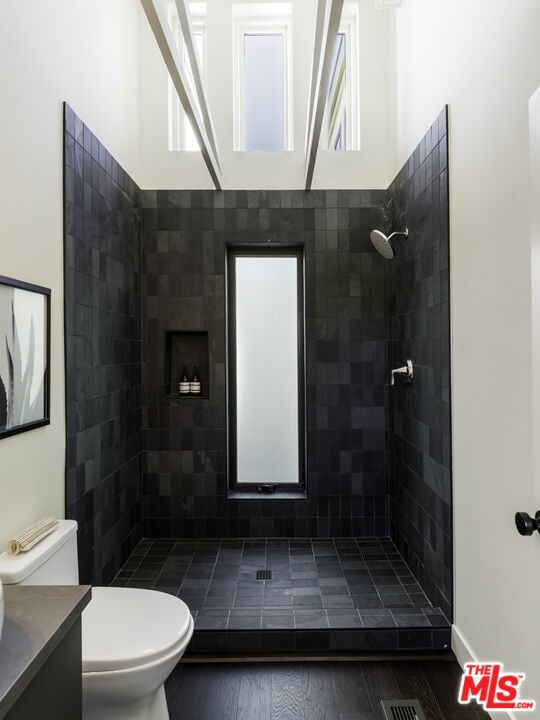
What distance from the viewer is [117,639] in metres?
1.37

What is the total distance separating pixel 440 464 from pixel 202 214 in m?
1.97

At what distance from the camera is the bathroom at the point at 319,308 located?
150cm

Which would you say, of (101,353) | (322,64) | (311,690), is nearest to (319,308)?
(101,353)

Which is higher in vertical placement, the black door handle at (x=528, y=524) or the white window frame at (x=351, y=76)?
the white window frame at (x=351, y=76)

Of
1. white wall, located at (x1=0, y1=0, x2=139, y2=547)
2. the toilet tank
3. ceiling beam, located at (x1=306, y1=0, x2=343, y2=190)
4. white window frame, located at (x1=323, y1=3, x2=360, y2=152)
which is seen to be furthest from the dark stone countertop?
white window frame, located at (x1=323, y1=3, x2=360, y2=152)

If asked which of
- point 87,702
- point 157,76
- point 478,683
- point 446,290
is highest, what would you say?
point 157,76

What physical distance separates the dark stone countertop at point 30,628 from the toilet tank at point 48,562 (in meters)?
0.33

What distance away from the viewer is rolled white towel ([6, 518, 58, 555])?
55.4 inches

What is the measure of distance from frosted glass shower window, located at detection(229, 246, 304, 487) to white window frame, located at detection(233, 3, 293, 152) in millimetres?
816

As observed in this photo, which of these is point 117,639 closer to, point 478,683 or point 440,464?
point 478,683

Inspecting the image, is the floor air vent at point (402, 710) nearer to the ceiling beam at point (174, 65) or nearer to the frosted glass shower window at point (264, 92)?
the ceiling beam at point (174, 65)

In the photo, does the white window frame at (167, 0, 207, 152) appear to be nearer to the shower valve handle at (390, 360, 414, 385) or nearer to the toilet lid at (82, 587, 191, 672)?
the shower valve handle at (390, 360, 414, 385)

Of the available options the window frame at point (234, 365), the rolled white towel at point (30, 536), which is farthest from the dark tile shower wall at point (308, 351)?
the rolled white towel at point (30, 536)

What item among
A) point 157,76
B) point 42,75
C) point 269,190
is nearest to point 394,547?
point 269,190
